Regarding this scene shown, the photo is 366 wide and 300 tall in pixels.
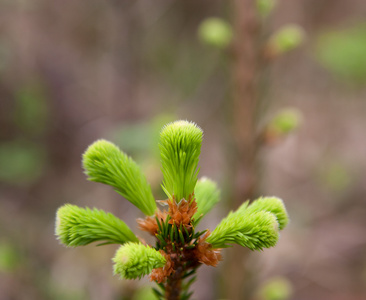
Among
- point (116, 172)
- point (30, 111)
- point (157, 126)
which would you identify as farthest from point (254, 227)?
point (30, 111)

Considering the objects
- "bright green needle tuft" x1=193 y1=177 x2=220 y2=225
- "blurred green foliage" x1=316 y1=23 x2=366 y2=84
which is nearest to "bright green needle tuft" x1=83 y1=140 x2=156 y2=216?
"bright green needle tuft" x1=193 y1=177 x2=220 y2=225

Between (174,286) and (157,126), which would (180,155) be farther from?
(157,126)

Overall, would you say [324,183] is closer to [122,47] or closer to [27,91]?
[122,47]

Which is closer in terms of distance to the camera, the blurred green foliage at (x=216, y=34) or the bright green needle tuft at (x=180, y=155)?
the bright green needle tuft at (x=180, y=155)

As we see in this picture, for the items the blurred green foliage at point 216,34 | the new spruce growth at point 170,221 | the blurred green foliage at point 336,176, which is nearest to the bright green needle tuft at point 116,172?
the new spruce growth at point 170,221

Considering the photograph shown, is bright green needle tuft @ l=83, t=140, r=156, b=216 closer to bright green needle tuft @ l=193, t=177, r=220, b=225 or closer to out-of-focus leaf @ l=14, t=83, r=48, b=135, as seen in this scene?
bright green needle tuft @ l=193, t=177, r=220, b=225

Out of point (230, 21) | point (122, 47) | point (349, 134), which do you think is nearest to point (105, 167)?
point (230, 21)

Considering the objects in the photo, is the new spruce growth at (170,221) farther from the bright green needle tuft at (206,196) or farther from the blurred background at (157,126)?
the blurred background at (157,126)
